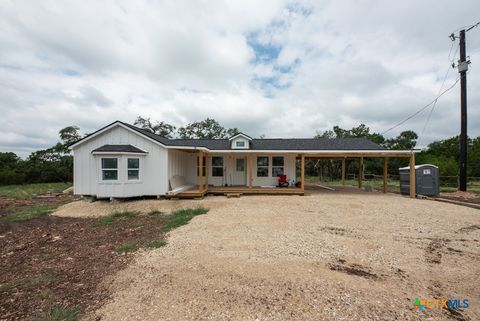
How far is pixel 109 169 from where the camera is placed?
1123cm

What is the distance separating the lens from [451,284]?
363 centimetres

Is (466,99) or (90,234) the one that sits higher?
(466,99)

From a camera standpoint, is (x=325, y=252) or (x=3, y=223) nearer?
(x=325, y=252)

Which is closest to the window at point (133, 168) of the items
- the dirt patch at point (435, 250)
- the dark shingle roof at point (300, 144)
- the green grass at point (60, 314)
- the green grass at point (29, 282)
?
the dark shingle roof at point (300, 144)

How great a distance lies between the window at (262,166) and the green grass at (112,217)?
835cm

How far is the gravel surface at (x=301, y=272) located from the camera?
2.97 meters

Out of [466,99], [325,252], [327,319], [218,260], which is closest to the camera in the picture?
[327,319]

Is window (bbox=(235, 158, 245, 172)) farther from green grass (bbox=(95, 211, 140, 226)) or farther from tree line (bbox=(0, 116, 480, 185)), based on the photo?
tree line (bbox=(0, 116, 480, 185))

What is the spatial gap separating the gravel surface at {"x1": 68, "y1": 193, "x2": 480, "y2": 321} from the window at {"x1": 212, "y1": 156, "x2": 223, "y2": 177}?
27.9 ft

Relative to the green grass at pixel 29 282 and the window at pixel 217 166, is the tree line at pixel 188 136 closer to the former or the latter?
the window at pixel 217 166

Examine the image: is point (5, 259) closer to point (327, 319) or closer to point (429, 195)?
point (327, 319)

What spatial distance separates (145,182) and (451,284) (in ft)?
38.6

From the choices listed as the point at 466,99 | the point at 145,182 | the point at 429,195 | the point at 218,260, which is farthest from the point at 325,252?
the point at 466,99

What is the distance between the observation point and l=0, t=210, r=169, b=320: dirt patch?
335 centimetres
